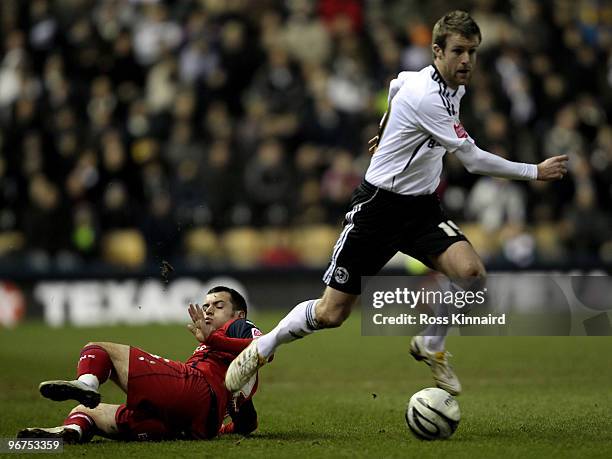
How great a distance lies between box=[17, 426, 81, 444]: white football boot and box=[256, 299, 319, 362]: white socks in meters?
1.33

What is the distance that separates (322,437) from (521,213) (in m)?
10.1

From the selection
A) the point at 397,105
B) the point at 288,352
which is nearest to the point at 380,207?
the point at 397,105

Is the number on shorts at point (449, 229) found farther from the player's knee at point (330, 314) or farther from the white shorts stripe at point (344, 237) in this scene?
the player's knee at point (330, 314)

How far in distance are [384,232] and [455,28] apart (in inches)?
57.2

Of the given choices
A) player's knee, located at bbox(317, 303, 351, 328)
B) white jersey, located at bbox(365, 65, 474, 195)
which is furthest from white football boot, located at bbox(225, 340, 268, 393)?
white jersey, located at bbox(365, 65, 474, 195)

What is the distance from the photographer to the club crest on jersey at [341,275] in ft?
26.6

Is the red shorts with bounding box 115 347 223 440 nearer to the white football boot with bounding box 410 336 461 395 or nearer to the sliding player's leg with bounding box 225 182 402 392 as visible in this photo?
the sliding player's leg with bounding box 225 182 402 392

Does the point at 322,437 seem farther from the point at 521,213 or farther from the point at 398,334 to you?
the point at 521,213

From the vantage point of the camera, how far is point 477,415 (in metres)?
8.79

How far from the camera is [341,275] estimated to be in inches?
320

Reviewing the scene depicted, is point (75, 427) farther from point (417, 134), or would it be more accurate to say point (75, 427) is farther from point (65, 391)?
point (417, 134)

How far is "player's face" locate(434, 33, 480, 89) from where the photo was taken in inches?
308

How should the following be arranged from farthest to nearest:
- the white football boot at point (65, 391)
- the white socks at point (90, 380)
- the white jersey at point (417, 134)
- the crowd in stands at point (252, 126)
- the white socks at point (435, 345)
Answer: the crowd in stands at point (252, 126) → the white socks at point (435, 345) → the white jersey at point (417, 134) → the white socks at point (90, 380) → the white football boot at point (65, 391)

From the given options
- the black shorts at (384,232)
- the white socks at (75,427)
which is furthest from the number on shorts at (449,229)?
the white socks at (75,427)
